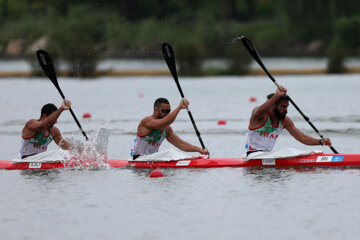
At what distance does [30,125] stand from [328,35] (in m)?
57.4

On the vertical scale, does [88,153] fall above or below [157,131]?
below

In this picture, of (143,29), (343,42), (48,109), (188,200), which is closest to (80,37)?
(143,29)

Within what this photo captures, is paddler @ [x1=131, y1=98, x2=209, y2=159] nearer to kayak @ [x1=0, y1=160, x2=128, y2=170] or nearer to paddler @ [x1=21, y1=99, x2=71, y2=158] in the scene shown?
A: kayak @ [x1=0, y1=160, x2=128, y2=170]

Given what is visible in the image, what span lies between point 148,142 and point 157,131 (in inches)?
11.6

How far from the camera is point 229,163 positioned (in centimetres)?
1526

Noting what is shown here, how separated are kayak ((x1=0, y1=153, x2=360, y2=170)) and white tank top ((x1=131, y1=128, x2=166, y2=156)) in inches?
9.4

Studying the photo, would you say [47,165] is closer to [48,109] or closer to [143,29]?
[48,109]

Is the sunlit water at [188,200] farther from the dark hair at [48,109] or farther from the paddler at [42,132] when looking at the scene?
the dark hair at [48,109]

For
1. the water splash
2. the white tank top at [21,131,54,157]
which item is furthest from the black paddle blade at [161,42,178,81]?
the white tank top at [21,131,54,157]

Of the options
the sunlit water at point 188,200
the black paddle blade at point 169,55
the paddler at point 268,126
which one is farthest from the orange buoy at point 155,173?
the black paddle blade at point 169,55

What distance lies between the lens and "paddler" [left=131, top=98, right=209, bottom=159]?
1490cm

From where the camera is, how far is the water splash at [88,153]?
51.8 feet

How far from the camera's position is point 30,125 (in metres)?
15.3

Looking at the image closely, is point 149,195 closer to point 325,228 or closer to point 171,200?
point 171,200
